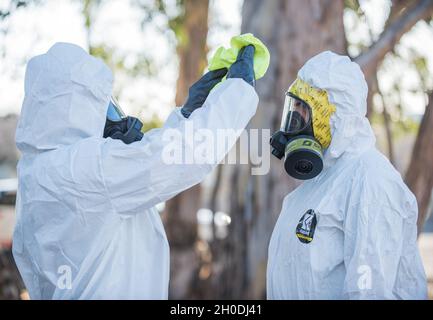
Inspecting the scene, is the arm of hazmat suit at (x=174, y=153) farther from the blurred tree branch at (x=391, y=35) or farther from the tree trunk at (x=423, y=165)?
the tree trunk at (x=423, y=165)

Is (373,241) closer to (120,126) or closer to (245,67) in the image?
(245,67)

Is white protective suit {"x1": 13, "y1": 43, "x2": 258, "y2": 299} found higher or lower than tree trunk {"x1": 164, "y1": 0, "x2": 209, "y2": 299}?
lower

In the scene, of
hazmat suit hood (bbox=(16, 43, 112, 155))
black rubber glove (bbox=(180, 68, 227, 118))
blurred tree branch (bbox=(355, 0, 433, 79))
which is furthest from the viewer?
blurred tree branch (bbox=(355, 0, 433, 79))

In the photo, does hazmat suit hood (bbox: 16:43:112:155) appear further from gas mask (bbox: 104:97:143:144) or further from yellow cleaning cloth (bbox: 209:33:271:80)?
yellow cleaning cloth (bbox: 209:33:271:80)

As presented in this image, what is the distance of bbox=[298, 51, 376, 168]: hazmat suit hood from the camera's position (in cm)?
304

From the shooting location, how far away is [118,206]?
2639mm

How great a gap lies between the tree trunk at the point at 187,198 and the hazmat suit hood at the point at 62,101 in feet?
27.1

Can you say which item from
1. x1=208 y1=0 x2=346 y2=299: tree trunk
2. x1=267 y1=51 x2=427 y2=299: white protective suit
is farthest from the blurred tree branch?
x1=267 y1=51 x2=427 y2=299: white protective suit

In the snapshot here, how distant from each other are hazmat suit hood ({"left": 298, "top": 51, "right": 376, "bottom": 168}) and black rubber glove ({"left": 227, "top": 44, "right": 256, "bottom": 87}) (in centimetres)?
35

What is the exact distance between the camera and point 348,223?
278 centimetres

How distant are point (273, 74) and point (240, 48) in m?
3.89

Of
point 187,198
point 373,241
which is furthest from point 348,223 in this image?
point 187,198

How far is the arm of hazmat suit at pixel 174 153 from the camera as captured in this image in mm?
2588

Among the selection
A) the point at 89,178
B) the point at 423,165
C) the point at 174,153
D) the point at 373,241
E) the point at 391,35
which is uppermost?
the point at 391,35
